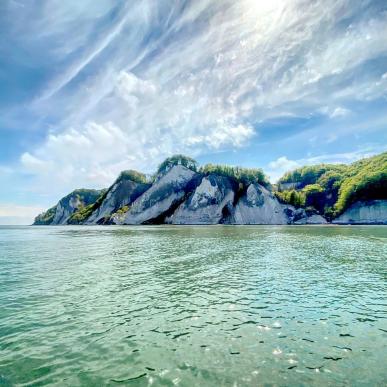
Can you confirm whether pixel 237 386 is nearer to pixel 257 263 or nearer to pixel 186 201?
pixel 257 263

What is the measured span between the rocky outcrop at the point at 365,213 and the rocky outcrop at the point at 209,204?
61740 millimetres

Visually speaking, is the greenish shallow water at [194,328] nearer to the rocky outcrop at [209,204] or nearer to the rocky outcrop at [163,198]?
the rocky outcrop at [209,204]

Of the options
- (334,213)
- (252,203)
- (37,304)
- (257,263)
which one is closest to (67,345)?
(37,304)

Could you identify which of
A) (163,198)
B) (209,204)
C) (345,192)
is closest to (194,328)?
(209,204)

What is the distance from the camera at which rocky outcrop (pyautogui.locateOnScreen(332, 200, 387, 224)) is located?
5443 inches

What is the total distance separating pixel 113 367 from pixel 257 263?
785 inches

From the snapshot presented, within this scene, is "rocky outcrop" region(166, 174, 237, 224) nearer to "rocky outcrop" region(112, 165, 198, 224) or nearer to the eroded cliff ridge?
the eroded cliff ridge

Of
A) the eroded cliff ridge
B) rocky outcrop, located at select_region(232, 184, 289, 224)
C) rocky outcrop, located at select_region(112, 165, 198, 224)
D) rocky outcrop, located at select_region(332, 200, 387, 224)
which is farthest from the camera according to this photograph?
Answer: rocky outcrop, located at select_region(112, 165, 198, 224)

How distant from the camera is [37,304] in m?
14.6

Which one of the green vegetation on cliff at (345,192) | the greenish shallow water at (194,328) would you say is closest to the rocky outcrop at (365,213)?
the green vegetation on cliff at (345,192)

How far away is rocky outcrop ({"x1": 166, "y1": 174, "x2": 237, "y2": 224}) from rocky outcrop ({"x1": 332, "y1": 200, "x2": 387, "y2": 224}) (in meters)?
61.7

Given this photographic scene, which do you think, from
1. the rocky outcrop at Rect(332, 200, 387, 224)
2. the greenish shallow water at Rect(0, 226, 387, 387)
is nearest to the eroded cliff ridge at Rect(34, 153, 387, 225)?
the rocky outcrop at Rect(332, 200, 387, 224)

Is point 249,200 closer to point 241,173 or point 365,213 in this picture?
point 241,173

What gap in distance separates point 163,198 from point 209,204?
34.1 m
